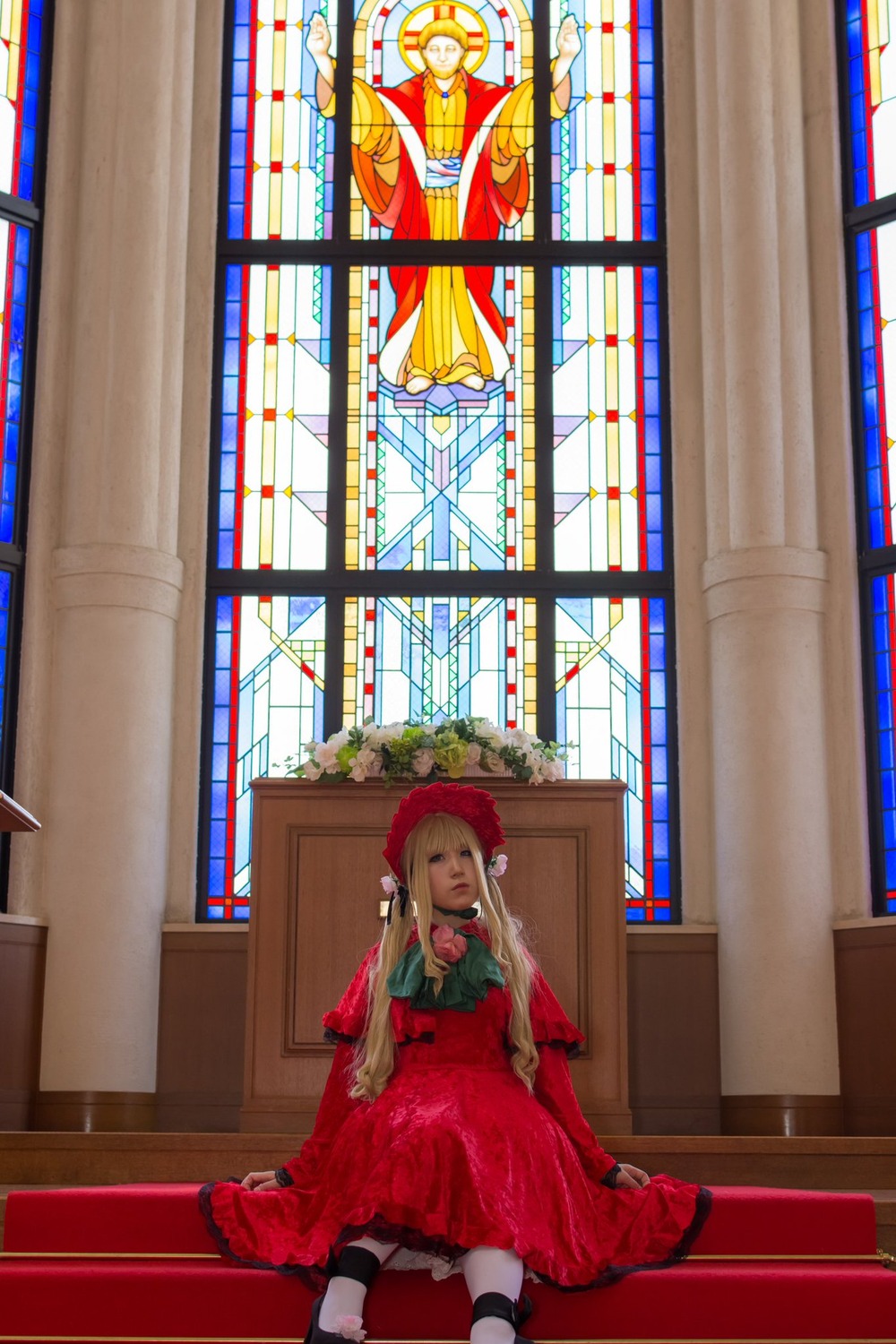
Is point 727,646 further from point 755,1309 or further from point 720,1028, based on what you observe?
point 755,1309

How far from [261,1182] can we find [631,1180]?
0.98 metres

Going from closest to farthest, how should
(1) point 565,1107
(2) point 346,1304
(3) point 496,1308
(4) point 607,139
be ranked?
(3) point 496,1308, (2) point 346,1304, (1) point 565,1107, (4) point 607,139

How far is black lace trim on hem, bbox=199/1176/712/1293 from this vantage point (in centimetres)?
390

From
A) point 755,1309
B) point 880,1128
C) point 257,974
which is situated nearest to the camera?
point 755,1309

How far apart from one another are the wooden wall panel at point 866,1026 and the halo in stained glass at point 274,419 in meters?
3.38

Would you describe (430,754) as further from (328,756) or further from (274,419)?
(274,419)

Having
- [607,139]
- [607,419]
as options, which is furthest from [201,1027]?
[607,139]

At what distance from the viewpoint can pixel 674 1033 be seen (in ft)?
27.2

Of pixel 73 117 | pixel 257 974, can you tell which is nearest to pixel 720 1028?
pixel 257 974

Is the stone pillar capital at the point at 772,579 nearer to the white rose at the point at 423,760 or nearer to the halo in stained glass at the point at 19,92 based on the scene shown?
the white rose at the point at 423,760

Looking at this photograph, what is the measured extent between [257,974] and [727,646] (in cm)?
294

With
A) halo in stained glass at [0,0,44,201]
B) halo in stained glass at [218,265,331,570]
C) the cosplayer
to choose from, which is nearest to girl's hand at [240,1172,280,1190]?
the cosplayer

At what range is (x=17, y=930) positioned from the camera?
805 cm

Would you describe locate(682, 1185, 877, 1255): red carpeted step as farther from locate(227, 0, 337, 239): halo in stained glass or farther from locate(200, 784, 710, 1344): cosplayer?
locate(227, 0, 337, 239): halo in stained glass
